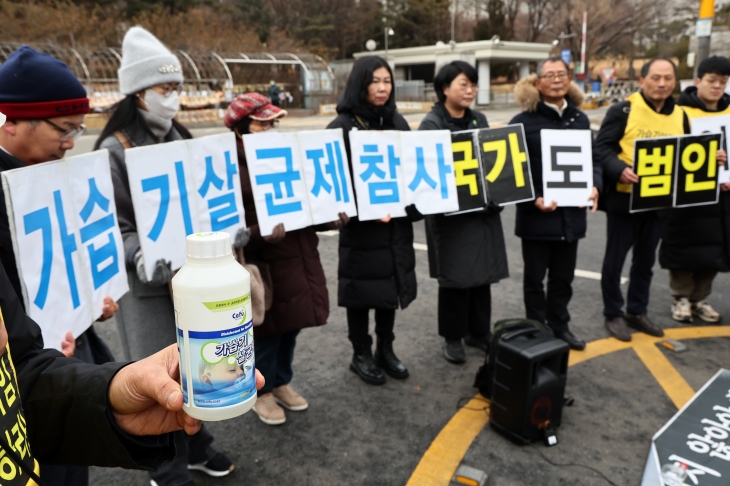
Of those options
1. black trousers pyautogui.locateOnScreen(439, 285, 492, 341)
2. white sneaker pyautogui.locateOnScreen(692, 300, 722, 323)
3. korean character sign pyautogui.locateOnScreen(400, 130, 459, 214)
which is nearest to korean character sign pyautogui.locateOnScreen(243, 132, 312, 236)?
korean character sign pyautogui.locateOnScreen(400, 130, 459, 214)

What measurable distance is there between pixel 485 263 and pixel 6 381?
10.7 ft

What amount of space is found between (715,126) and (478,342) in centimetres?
260

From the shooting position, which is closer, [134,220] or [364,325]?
[134,220]

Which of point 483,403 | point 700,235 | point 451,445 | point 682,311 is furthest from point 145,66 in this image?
point 682,311

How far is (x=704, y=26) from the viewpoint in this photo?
9.08 m

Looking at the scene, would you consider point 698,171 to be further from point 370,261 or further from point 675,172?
point 370,261

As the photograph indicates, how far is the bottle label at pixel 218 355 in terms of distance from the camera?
41.7 inches

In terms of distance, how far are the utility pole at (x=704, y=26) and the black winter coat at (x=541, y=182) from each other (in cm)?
631

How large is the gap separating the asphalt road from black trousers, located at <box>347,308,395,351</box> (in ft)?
0.94

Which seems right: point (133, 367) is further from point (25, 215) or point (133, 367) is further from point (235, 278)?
point (25, 215)

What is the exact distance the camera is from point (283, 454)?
9.87 ft

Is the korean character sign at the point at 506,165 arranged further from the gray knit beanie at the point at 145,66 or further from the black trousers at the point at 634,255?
the gray knit beanie at the point at 145,66

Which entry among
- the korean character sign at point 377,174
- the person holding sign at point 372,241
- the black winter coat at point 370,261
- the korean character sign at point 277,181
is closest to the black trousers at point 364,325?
the person holding sign at point 372,241

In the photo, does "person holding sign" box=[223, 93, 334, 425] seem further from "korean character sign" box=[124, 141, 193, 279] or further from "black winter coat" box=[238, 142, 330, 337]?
"korean character sign" box=[124, 141, 193, 279]
